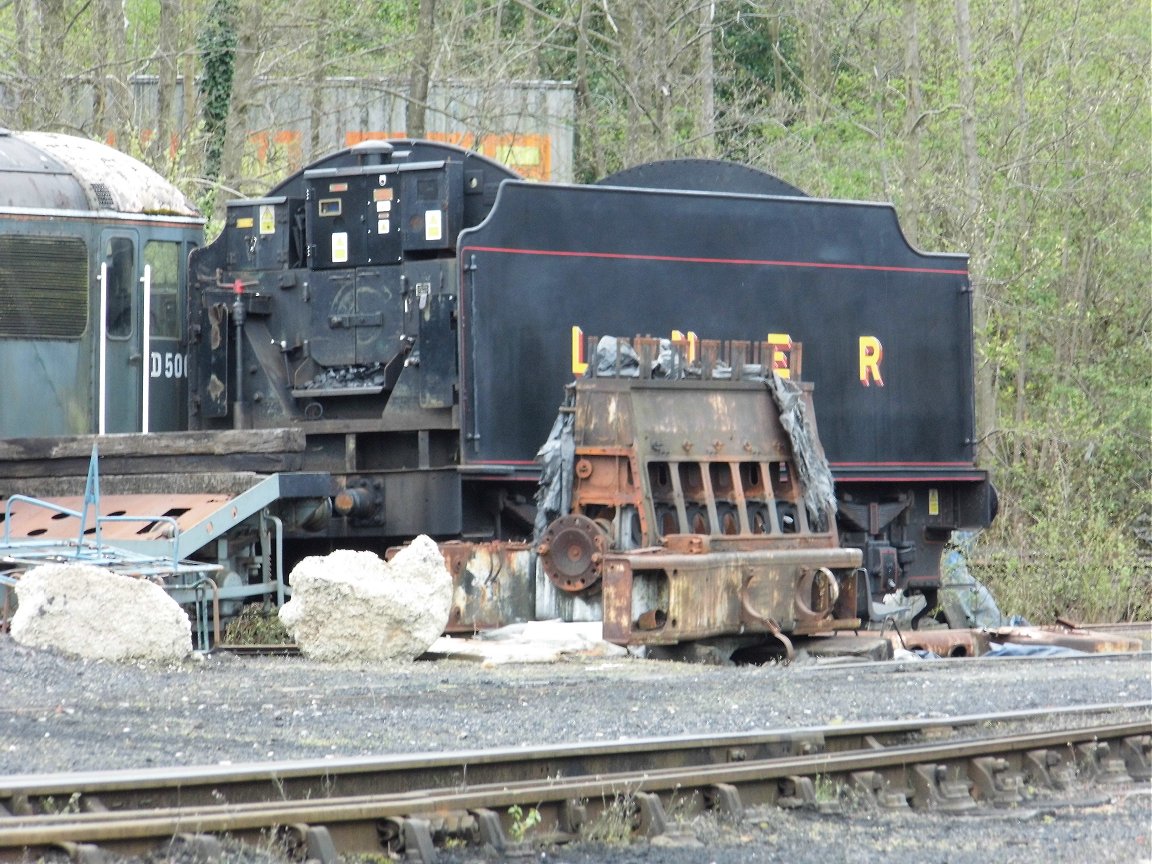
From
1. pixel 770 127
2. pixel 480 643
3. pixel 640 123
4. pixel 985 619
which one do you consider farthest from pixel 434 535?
pixel 770 127

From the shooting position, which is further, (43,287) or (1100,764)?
(43,287)

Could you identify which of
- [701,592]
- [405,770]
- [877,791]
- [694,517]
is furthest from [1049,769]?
[694,517]

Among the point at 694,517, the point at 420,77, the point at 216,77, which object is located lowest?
the point at 694,517

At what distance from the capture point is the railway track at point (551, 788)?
4801 mm

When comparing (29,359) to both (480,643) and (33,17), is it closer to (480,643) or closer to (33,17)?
(480,643)

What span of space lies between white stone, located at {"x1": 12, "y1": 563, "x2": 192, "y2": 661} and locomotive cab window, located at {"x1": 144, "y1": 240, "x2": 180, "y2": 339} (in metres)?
4.53

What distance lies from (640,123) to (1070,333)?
6589 mm

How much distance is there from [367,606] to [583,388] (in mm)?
1943

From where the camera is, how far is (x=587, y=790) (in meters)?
5.55

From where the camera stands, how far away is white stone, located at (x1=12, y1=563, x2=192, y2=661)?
9.09 meters

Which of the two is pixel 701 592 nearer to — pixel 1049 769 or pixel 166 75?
pixel 1049 769

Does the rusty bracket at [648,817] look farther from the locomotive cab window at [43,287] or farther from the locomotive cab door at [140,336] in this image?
the locomotive cab window at [43,287]

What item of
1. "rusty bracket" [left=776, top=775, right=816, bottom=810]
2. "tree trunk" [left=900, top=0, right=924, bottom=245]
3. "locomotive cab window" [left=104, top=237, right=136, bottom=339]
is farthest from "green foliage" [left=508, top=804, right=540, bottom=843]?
"tree trunk" [left=900, top=0, right=924, bottom=245]

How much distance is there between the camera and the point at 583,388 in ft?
35.7
